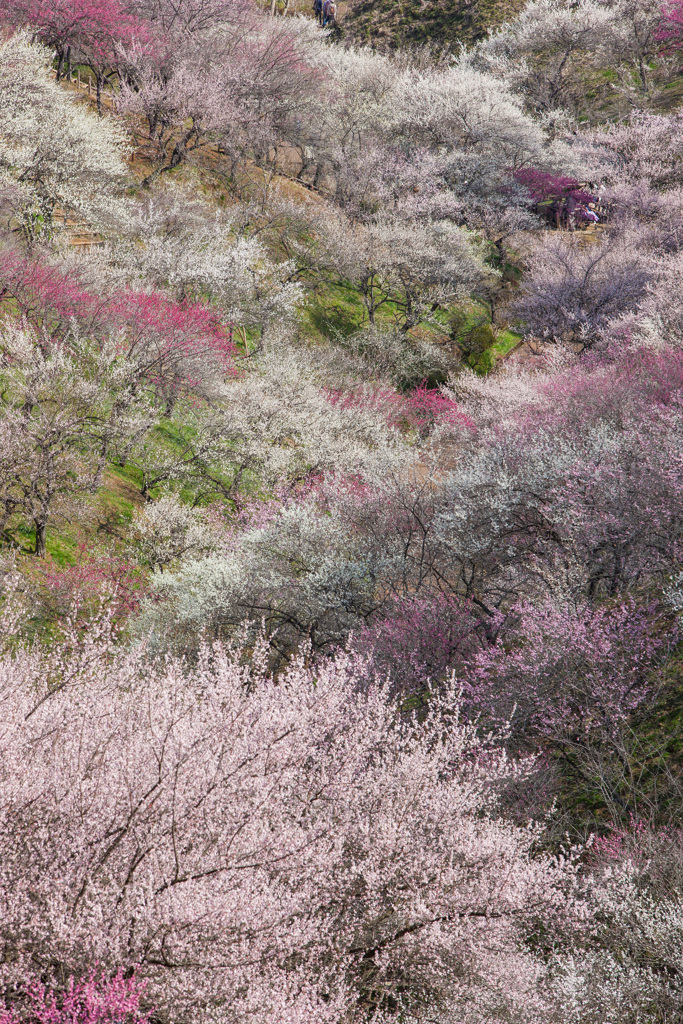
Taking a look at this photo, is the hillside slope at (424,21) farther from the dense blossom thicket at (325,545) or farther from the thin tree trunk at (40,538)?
the thin tree trunk at (40,538)

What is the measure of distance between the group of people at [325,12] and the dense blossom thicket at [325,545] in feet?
79.8

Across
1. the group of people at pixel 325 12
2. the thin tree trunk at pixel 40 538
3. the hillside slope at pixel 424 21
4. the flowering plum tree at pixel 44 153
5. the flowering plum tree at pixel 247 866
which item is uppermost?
the hillside slope at pixel 424 21

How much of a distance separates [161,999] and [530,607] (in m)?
7.26

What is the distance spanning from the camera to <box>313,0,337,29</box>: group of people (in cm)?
6109

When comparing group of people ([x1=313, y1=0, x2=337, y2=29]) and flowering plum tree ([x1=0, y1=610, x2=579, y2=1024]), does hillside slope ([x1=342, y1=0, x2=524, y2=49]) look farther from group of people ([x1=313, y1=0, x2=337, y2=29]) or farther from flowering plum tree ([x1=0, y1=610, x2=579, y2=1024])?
flowering plum tree ([x1=0, y1=610, x2=579, y2=1024])

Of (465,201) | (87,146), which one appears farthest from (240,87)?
(87,146)

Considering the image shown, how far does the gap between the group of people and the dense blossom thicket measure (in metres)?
24.3

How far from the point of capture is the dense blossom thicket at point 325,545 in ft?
16.5

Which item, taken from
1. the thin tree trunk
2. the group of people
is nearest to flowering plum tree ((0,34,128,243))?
the thin tree trunk

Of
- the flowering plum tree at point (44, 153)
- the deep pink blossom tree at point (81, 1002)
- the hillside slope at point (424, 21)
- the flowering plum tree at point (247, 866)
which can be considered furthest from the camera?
the hillside slope at point (424, 21)

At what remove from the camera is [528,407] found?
2075 cm

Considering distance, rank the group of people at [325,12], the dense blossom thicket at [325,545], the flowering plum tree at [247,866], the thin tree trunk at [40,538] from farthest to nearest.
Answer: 1. the group of people at [325,12]
2. the thin tree trunk at [40,538]
3. the dense blossom thicket at [325,545]
4. the flowering plum tree at [247,866]

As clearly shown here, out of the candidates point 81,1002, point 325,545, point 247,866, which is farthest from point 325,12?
point 81,1002

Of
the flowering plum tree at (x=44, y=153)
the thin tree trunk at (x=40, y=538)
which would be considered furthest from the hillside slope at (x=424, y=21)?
the thin tree trunk at (x=40, y=538)
